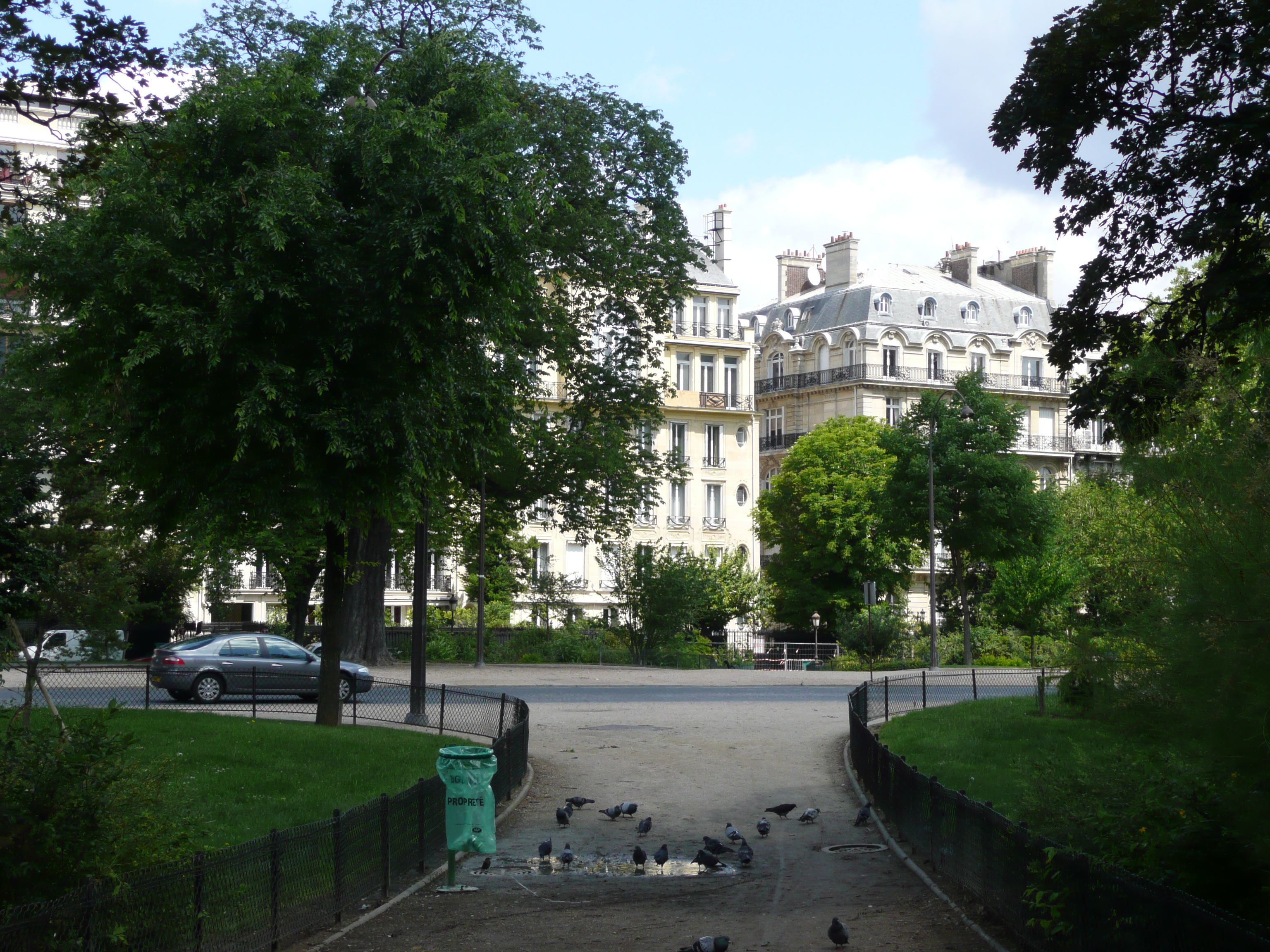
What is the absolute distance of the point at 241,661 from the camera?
2719cm

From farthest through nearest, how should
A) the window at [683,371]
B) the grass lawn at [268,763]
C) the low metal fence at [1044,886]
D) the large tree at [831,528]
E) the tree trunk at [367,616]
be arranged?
the window at [683,371] → the large tree at [831,528] → the tree trunk at [367,616] → the grass lawn at [268,763] → the low metal fence at [1044,886]

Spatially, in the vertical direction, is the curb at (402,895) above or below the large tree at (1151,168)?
below

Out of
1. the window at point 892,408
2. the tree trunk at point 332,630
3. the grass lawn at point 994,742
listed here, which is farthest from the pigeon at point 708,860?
the window at point 892,408

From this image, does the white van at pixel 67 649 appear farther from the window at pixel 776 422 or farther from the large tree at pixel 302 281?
the window at pixel 776 422

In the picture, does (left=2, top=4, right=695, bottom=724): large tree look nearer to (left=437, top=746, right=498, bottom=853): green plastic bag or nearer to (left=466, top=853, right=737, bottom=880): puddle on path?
(left=437, top=746, right=498, bottom=853): green plastic bag

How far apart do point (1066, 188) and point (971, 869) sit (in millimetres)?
7634

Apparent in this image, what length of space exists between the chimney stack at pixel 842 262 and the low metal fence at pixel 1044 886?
75.4m

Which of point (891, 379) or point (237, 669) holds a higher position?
point (891, 379)

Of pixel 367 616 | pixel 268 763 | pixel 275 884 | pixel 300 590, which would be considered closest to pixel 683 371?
pixel 300 590

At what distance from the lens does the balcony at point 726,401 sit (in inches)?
2972

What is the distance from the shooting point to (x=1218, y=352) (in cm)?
1270

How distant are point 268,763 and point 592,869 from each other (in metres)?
5.20

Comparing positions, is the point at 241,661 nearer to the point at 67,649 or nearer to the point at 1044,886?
the point at 67,649

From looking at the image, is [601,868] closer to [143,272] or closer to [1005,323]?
[143,272]
